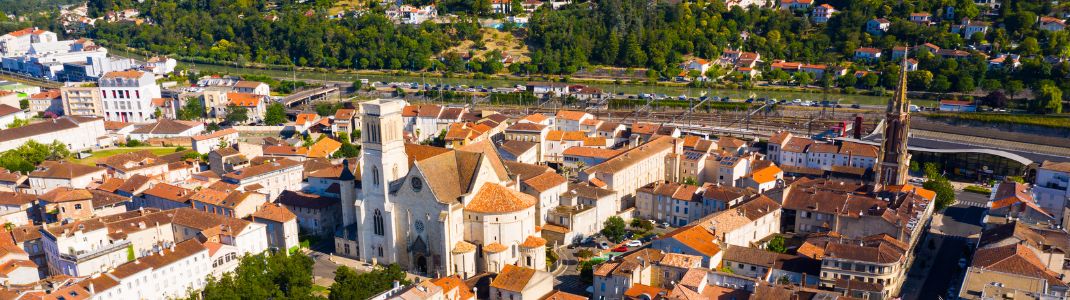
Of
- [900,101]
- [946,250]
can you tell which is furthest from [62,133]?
[946,250]

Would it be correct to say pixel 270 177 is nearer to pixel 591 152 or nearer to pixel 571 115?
pixel 591 152

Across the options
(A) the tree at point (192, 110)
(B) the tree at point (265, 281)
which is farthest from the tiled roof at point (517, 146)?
(A) the tree at point (192, 110)

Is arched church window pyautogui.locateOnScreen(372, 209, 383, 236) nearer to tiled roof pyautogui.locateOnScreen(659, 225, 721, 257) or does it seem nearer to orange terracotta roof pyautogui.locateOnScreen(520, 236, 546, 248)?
orange terracotta roof pyautogui.locateOnScreen(520, 236, 546, 248)

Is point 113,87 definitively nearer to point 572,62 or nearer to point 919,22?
point 572,62

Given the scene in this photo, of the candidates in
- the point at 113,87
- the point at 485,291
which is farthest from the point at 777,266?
the point at 113,87

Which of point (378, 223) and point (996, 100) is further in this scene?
point (996, 100)

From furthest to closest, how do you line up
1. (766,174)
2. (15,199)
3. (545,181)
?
(766,174)
(15,199)
(545,181)
